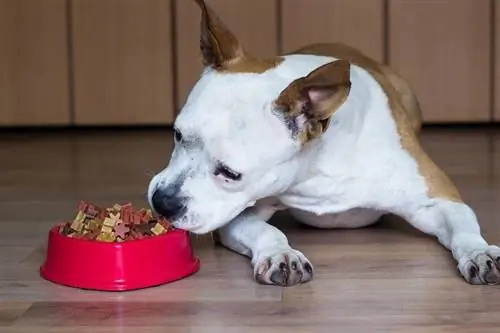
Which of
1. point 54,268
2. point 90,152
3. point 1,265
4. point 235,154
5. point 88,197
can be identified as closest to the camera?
point 235,154

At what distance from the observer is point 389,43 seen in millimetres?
4199

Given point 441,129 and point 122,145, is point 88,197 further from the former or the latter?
point 441,129

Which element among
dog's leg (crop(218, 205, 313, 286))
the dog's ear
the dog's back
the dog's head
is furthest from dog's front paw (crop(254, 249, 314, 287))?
the dog's back

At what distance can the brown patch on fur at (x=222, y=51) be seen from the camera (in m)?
1.81

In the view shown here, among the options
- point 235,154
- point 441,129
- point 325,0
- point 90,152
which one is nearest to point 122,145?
point 90,152

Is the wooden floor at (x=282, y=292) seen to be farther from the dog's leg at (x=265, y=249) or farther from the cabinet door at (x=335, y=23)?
the cabinet door at (x=335, y=23)

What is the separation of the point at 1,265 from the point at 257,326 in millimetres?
655

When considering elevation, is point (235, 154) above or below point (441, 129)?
above

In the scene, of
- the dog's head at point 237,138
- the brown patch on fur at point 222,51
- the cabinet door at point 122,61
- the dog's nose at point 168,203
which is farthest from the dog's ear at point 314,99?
the cabinet door at point 122,61

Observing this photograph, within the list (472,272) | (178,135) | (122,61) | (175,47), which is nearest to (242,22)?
(175,47)

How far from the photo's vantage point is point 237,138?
1684mm

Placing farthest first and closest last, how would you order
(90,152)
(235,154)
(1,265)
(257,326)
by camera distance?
(90,152) → (1,265) → (235,154) → (257,326)

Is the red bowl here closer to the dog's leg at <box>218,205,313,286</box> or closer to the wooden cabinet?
the dog's leg at <box>218,205,313,286</box>

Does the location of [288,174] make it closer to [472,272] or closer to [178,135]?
[178,135]
